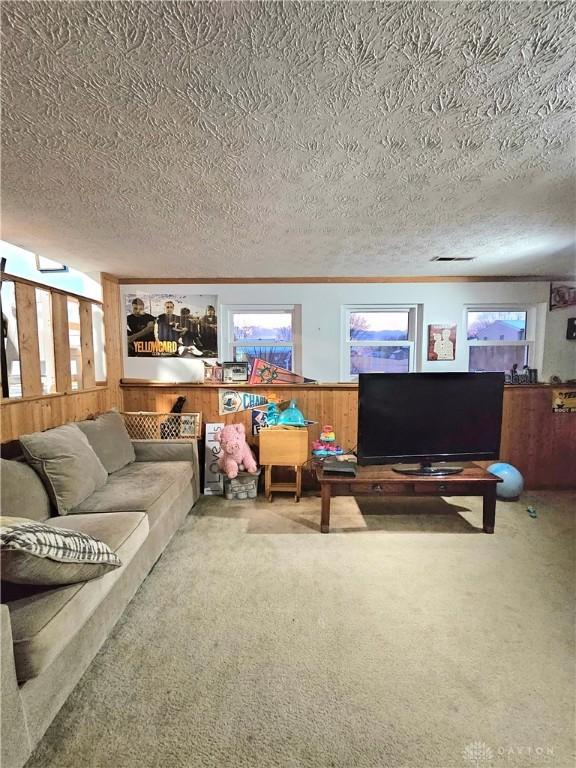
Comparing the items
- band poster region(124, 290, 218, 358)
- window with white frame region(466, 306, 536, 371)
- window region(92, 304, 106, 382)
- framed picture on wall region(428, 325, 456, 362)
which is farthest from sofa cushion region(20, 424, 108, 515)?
window with white frame region(466, 306, 536, 371)

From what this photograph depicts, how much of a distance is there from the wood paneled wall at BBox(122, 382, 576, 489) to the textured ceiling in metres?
1.66

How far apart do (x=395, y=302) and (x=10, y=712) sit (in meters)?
3.59

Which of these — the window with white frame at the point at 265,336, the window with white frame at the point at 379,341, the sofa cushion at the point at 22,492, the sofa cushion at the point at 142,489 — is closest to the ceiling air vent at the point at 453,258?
the window with white frame at the point at 379,341

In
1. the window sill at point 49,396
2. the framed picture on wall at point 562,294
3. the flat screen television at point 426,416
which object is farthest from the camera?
the framed picture on wall at point 562,294

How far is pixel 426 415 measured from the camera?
2.62 meters

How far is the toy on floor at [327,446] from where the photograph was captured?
291 cm

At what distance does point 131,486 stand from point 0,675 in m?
1.31

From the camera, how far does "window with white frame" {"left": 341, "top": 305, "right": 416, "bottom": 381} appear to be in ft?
11.3

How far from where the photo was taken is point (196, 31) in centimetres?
77

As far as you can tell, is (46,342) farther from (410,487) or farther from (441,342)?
(441,342)

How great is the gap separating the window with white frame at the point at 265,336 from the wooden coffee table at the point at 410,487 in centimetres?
140

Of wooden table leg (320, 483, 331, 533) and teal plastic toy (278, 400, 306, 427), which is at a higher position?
teal plastic toy (278, 400, 306, 427)

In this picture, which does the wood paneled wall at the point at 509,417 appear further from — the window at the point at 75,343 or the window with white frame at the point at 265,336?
the window at the point at 75,343

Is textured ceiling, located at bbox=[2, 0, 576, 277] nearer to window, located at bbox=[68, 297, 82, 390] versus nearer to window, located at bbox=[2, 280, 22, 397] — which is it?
window, located at bbox=[2, 280, 22, 397]
